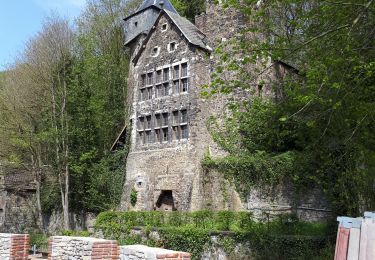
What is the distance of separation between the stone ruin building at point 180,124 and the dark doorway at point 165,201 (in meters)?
0.01

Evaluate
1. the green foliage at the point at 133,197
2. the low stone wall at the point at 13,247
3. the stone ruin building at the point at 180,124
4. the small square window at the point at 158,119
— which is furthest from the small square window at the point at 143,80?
the low stone wall at the point at 13,247

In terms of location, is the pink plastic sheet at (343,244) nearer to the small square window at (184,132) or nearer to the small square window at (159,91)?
the small square window at (184,132)

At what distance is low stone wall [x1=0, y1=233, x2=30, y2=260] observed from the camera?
1195 cm

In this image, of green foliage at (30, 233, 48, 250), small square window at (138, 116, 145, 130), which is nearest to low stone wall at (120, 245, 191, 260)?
green foliage at (30, 233, 48, 250)

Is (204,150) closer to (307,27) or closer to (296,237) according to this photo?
(296,237)

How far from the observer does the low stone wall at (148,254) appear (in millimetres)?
7684

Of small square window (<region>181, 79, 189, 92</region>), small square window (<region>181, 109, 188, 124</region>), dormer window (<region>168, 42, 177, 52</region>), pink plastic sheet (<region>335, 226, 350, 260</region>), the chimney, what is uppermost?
the chimney

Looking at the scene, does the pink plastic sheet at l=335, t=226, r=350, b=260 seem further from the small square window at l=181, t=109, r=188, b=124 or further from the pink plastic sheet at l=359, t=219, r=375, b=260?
the small square window at l=181, t=109, r=188, b=124

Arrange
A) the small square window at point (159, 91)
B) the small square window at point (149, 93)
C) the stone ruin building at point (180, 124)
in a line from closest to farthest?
the stone ruin building at point (180, 124), the small square window at point (159, 91), the small square window at point (149, 93)

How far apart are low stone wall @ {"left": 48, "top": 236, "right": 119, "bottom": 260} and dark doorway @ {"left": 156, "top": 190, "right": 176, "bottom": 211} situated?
373 inches

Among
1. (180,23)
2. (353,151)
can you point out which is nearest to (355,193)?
(353,151)

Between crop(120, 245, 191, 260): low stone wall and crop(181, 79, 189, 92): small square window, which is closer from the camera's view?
crop(120, 245, 191, 260): low stone wall

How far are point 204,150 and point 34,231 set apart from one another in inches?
485

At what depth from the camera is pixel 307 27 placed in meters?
11.4
